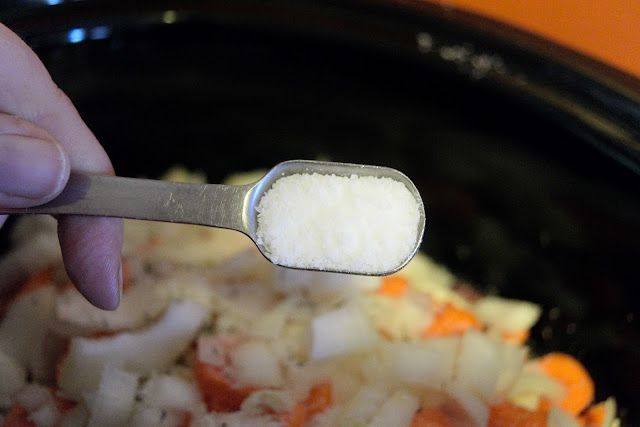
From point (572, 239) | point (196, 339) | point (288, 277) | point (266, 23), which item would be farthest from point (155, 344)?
point (572, 239)

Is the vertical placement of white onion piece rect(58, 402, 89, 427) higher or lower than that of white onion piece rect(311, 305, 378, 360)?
lower

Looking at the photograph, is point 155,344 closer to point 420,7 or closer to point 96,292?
point 96,292

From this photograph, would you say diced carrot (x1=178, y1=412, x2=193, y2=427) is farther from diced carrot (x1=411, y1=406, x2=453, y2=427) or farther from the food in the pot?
diced carrot (x1=411, y1=406, x2=453, y2=427)

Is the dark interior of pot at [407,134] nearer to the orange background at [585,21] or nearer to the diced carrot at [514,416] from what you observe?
the diced carrot at [514,416]

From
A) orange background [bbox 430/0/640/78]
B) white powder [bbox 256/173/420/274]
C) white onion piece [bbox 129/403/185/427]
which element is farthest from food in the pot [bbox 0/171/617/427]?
orange background [bbox 430/0/640/78]

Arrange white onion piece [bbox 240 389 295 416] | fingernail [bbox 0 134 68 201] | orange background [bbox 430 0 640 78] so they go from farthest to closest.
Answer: orange background [bbox 430 0 640 78] → white onion piece [bbox 240 389 295 416] → fingernail [bbox 0 134 68 201]

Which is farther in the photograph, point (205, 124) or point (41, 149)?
point (205, 124)
